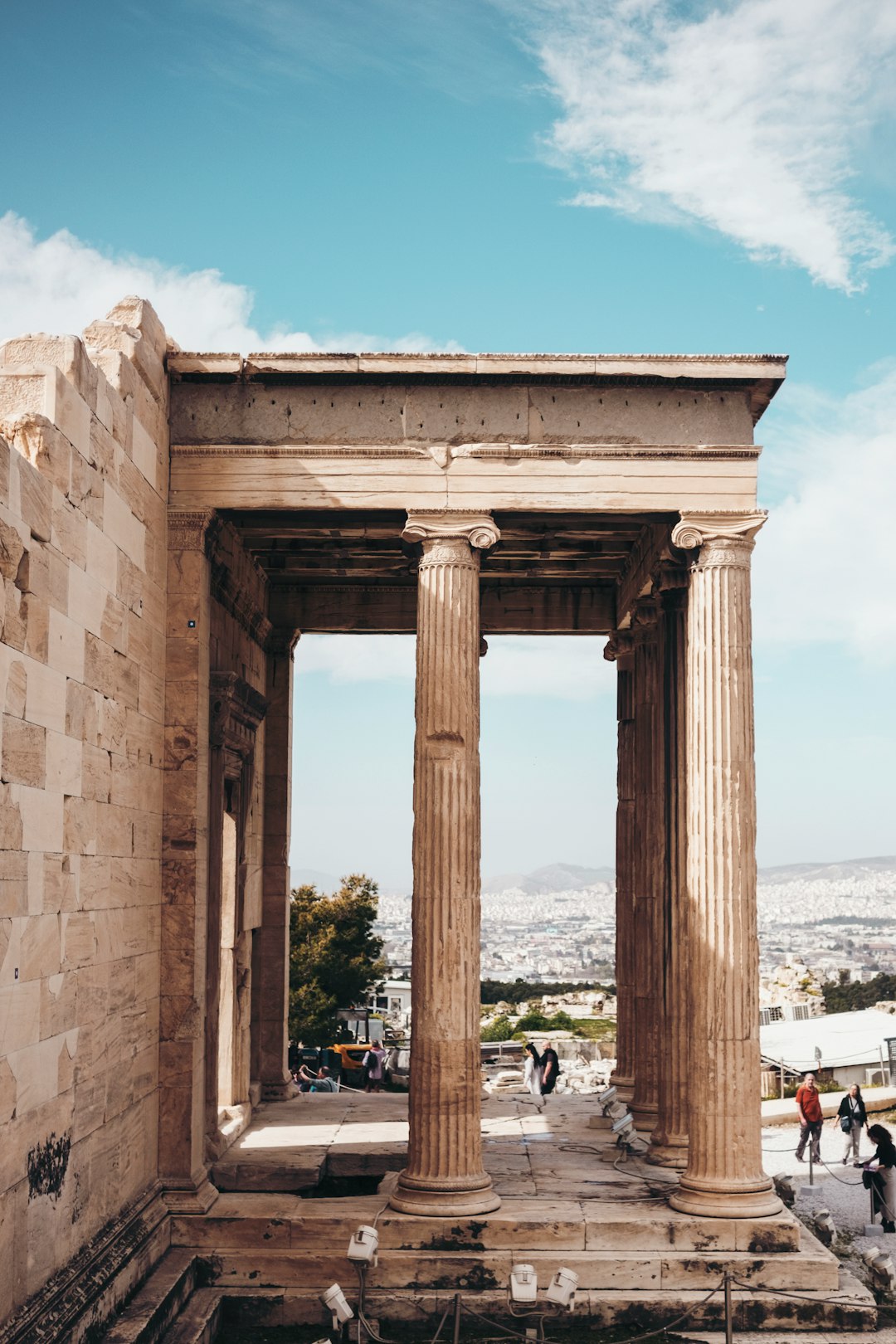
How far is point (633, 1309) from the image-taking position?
1480 cm

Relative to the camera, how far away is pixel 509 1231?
15352 millimetres

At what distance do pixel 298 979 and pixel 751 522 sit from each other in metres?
35.3

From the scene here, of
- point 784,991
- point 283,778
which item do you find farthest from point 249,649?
point 784,991

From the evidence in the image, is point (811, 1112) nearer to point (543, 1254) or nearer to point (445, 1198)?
point (543, 1254)

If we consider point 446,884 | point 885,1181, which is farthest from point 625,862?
point 446,884

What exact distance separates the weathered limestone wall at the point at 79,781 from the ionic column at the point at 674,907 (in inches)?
256

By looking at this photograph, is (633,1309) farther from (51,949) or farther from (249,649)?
(249,649)

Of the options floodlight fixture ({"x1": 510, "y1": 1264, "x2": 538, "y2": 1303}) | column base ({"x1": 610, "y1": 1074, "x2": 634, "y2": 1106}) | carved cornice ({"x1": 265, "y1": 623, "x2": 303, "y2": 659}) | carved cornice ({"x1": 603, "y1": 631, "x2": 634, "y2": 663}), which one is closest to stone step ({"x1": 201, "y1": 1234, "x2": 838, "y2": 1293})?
floodlight fixture ({"x1": 510, "y1": 1264, "x2": 538, "y2": 1303})

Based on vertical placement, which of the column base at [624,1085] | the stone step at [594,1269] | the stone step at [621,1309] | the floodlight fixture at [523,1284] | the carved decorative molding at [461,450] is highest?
the carved decorative molding at [461,450]

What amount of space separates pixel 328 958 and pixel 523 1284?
36.1 metres

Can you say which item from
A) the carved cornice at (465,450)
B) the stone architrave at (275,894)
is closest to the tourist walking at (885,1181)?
the stone architrave at (275,894)

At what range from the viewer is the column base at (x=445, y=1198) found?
15469mm

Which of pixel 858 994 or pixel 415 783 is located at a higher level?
pixel 415 783

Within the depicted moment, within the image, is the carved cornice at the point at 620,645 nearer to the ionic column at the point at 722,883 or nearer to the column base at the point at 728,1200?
the ionic column at the point at 722,883
